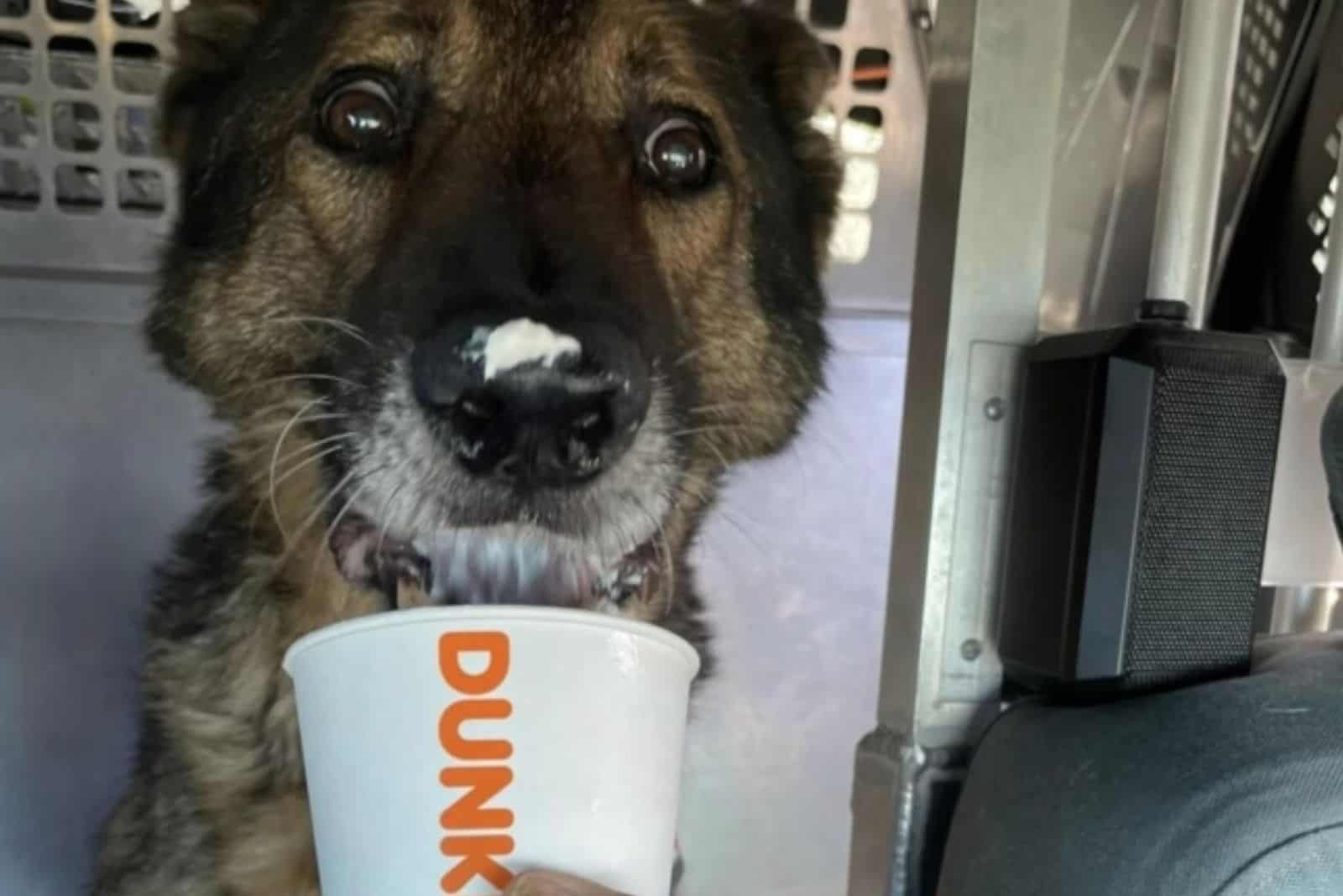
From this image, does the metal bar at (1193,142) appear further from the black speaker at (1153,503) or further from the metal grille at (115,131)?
the metal grille at (115,131)

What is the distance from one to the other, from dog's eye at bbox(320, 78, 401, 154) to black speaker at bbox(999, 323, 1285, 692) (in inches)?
22.6

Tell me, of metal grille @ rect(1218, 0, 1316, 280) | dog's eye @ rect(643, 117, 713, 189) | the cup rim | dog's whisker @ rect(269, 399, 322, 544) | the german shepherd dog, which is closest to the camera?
the cup rim

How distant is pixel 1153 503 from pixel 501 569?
17.2 inches

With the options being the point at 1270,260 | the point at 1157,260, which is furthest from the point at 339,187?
the point at 1270,260

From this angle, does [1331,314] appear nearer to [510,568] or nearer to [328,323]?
[510,568]

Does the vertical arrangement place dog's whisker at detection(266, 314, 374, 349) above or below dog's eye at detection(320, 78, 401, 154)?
below

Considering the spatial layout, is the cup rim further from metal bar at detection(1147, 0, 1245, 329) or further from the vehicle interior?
metal bar at detection(1147, 0, 1245, 329)

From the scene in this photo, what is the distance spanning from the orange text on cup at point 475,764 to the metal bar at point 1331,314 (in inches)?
24.1

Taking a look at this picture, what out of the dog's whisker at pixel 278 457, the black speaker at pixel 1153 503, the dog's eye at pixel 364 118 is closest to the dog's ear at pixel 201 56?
the dog's eye at pixel 364 118

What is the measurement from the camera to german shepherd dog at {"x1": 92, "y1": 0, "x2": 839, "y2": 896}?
0.80 m

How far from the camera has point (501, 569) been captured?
0.85m

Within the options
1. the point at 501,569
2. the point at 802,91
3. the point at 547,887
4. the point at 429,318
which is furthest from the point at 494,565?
the point at 802,91

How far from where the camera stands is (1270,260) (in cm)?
116

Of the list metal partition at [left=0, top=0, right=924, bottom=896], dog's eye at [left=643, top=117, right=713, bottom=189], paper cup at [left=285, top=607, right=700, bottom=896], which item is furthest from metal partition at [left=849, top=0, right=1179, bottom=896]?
metal partition at [left=0, top=0, right=924, bottom=896]
